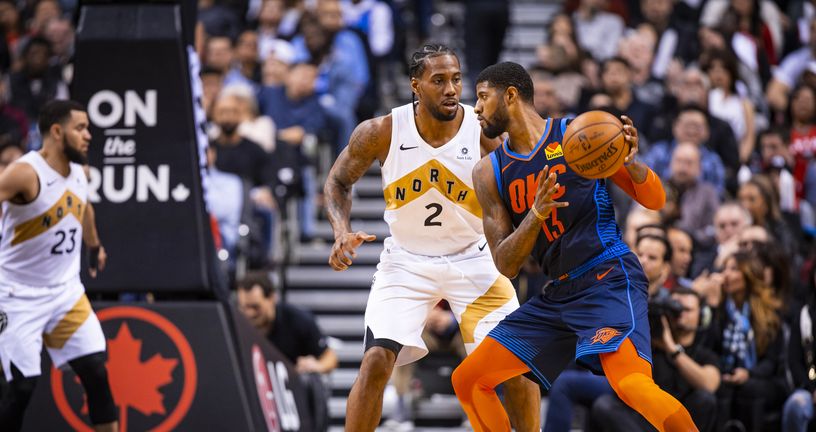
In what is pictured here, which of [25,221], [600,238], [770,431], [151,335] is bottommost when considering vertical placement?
[770,431]

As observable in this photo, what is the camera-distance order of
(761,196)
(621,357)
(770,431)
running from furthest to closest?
(761,196)
(770,431)
(621,357)

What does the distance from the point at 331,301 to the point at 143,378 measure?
455 cm

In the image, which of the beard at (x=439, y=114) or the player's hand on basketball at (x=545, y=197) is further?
the beard at (x=439, y=114)

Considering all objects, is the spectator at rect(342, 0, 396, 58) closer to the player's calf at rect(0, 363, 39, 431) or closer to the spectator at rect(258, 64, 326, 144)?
the spectator at rect(258, 64, 326, 144)

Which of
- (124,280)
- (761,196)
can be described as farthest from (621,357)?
(761,196)

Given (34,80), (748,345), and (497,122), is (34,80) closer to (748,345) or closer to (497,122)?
(748,345)

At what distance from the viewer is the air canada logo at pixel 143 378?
28.4 ft

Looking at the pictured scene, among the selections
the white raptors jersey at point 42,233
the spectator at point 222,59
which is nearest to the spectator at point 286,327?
the white raptors jersey at point 42,233

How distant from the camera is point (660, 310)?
862 cm

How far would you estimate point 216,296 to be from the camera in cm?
893

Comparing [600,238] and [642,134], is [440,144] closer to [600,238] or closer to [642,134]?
[600,238]

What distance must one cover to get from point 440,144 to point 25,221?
2.91 meters

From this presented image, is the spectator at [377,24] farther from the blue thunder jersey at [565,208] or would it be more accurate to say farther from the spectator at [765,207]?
the blue thunder jersey at [565,208]

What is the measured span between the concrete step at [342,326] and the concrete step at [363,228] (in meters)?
1.28
